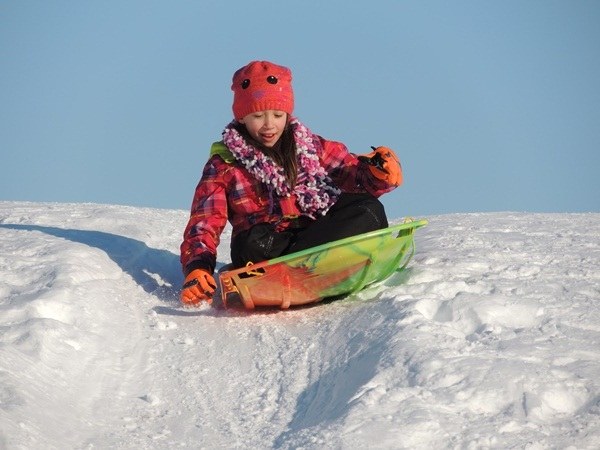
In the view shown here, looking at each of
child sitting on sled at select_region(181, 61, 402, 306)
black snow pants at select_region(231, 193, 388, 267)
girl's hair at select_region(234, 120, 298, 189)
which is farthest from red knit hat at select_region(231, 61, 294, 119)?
black snow pants at select_region(231, 193, 388, 267)

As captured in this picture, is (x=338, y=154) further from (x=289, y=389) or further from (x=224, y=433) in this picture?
(x=224, y=433)

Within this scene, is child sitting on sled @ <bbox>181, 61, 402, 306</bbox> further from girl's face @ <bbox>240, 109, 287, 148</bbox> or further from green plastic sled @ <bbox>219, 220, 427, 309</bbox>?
green plastic sled @ <bbox>219, 220, 427, 309</bbox>

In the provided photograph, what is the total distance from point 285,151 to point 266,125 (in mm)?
167

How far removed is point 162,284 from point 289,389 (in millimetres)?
1735

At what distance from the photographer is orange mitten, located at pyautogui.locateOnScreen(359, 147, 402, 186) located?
16.0 ft

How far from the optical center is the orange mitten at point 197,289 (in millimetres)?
4676

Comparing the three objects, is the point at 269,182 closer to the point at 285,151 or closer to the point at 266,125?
the point at 285,151

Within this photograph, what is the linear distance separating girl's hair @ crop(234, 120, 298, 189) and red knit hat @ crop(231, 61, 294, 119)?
0.11 meters

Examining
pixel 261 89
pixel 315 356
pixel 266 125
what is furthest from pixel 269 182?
pixel 315 356

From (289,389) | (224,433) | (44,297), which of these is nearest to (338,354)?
(289,389)

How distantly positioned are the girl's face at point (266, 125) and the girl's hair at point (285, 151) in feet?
0.10

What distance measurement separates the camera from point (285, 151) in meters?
5.01

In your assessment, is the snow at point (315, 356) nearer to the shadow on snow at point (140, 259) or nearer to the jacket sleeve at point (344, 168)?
the shadow on snow at point (140, 259)

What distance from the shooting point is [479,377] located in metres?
3.25
